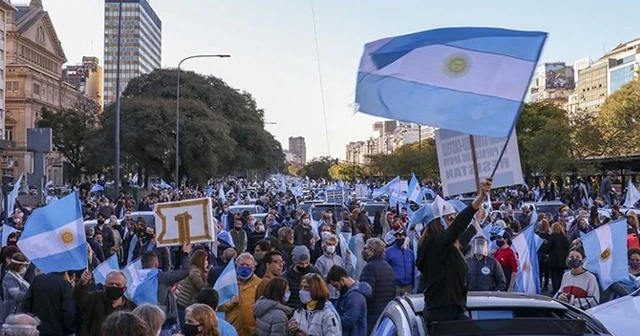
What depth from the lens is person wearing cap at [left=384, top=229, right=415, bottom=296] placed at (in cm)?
1073

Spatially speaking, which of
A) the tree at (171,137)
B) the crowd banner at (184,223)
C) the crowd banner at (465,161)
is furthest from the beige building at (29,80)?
the crowd banner at (465,161)

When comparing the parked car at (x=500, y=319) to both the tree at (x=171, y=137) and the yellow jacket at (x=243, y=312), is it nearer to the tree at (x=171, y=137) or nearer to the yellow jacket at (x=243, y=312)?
the yellow jacket at (x=243, y=312)

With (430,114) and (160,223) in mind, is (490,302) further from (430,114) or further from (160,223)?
(160,223)

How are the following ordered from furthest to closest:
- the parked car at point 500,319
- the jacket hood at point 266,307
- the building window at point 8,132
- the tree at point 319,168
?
the tree at point 319,168
the building window at point 8,132
the jacket hood at point 266,307
the parked car at point 500,319

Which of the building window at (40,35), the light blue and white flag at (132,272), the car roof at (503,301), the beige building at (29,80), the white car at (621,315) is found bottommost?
the white car at (621,315)

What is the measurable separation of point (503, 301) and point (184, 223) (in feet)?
20.0

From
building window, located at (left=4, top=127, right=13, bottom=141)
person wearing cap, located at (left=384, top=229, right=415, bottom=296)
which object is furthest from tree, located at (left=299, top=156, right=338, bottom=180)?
person wearing cap, located at (left=384, top=229, right=415, bottom=296)

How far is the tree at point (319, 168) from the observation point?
171 metres

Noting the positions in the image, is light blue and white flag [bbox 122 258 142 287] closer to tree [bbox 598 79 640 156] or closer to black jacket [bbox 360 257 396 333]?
black jacket [bbox 360 257 396 333]

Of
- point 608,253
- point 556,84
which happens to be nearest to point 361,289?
point 608,253

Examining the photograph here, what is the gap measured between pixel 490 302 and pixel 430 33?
87.1 inches

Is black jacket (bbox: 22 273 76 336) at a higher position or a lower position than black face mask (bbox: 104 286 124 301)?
lower

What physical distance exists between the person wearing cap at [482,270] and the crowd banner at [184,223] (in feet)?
10.4

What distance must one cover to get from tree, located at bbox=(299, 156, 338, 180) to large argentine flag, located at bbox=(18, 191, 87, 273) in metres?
155
